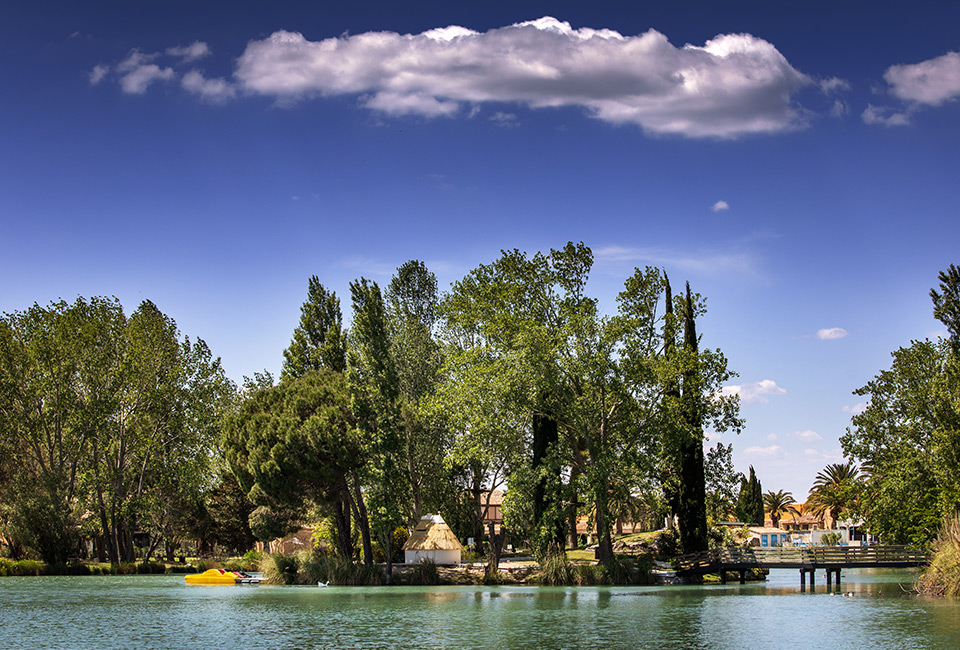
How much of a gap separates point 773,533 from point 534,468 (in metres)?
54.3

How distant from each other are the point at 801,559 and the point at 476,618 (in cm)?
2396

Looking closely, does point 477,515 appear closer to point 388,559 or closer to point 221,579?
point 388,559

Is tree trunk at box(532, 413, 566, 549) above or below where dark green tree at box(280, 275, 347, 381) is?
below

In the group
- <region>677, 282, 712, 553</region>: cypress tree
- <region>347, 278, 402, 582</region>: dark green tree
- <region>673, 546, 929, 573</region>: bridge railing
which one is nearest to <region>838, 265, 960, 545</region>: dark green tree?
<region>673, 546, 929, 573</region>: bridge railing

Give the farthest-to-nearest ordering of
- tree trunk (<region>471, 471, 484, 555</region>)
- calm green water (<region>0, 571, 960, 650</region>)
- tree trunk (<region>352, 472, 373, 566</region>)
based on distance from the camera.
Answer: tree trunk (<region>471, 471, 484, 555</region>)
tree trunk (<region>352, 472, 373, 566</region>)
calm green water (<region>0, 571, 960, 650</region>)

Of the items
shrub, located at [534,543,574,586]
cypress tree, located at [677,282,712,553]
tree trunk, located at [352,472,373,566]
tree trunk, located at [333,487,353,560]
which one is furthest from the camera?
tree trunk, located at [333,487,353,560]

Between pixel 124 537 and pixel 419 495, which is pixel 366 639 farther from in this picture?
pixel 124 537

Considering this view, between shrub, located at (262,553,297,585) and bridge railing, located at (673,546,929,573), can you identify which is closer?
bridge railing, located at (673,546,929,573)

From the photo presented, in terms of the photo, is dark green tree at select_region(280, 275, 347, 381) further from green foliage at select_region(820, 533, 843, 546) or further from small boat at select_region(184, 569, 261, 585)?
green foliage at select_region(820, 533, 843, 546)

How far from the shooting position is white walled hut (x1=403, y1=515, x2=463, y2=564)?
2030 inches

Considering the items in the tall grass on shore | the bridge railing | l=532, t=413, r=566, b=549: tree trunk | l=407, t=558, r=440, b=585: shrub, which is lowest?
l=407, t=558, r=440, b=585: shrub

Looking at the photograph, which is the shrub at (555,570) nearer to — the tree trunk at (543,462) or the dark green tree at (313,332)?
the tree trunk at (543,462)

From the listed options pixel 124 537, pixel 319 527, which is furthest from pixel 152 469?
pixel 319 527

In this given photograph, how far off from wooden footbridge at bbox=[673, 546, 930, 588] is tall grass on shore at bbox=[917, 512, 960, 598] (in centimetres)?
1105
